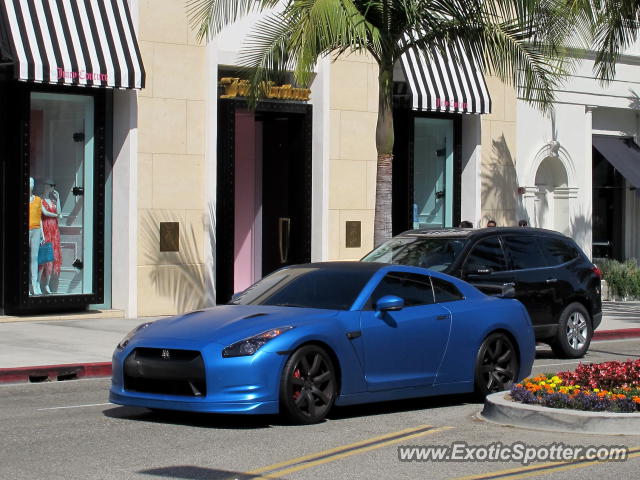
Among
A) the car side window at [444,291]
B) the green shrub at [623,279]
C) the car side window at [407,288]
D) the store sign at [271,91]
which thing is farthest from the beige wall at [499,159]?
the car side window at [407,288]

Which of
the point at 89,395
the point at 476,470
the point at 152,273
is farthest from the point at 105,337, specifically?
the point at 476,470

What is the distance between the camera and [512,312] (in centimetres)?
1240

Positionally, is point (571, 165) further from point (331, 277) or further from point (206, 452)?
point (206, 452)

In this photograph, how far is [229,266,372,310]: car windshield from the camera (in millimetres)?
11148

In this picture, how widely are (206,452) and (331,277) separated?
2901 mm

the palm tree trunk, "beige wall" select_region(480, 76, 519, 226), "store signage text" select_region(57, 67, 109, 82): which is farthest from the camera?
"beige wall" select_region(480, 76, 519, 226)

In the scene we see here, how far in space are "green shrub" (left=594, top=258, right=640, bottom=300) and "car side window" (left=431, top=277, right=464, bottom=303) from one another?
1814 cm

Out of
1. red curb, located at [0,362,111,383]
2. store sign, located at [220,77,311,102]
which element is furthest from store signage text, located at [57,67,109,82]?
red curb, located at [0,362,111,383]

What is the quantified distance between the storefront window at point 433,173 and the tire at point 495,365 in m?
14.5

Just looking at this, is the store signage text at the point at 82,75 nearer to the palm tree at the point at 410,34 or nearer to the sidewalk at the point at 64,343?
the palm tree at the point at 410,34

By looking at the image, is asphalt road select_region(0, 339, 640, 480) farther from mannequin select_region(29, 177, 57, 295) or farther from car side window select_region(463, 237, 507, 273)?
mannequin select_region(29, 177, 57, 295)

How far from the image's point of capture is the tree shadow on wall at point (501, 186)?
91.4ft

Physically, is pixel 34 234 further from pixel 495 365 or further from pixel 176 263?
pixel 495 365

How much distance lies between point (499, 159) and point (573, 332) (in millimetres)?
11361
